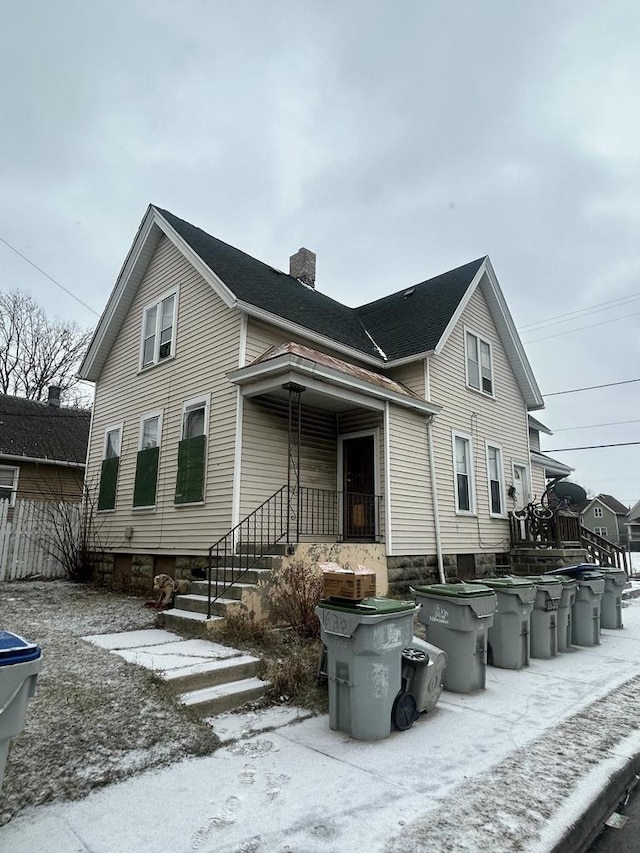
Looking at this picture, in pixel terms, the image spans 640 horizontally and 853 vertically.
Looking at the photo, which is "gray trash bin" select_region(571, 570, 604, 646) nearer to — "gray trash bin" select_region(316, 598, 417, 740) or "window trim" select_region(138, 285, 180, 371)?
"gray trash bin" select_region(316, 598, 417, 740)

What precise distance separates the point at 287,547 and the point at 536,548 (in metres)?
7.92

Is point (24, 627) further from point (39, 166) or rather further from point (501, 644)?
point (39, 166)

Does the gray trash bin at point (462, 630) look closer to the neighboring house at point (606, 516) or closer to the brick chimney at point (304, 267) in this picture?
the brick chimney at point (304, 267)

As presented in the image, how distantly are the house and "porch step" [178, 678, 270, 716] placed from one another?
8.90 ft

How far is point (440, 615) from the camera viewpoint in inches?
210

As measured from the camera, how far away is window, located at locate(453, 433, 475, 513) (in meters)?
11.9

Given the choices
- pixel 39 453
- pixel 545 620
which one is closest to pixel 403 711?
pixel 545 620

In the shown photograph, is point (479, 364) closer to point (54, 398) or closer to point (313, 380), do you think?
point (313, 380)

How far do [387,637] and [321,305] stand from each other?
33.8 ft

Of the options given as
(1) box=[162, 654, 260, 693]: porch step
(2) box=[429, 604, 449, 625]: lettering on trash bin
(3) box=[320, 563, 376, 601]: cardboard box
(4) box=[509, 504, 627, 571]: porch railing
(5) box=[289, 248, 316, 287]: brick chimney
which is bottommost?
(1) box=[162, 654, 260, 693]: porch step

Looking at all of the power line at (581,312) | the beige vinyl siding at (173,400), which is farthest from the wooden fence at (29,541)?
the power line at (581,312)

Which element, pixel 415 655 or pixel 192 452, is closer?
pixel 415 655

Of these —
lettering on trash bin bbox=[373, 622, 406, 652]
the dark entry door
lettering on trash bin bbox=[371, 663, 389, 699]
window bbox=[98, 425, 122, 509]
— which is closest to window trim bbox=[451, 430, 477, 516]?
the dark entry door

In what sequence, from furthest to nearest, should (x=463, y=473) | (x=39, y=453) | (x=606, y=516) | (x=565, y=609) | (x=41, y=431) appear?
(x=606, y=516) → (x=41, y=431) → (x=39, y=453) → (x=463, y=473) → (x=565, y=609)
